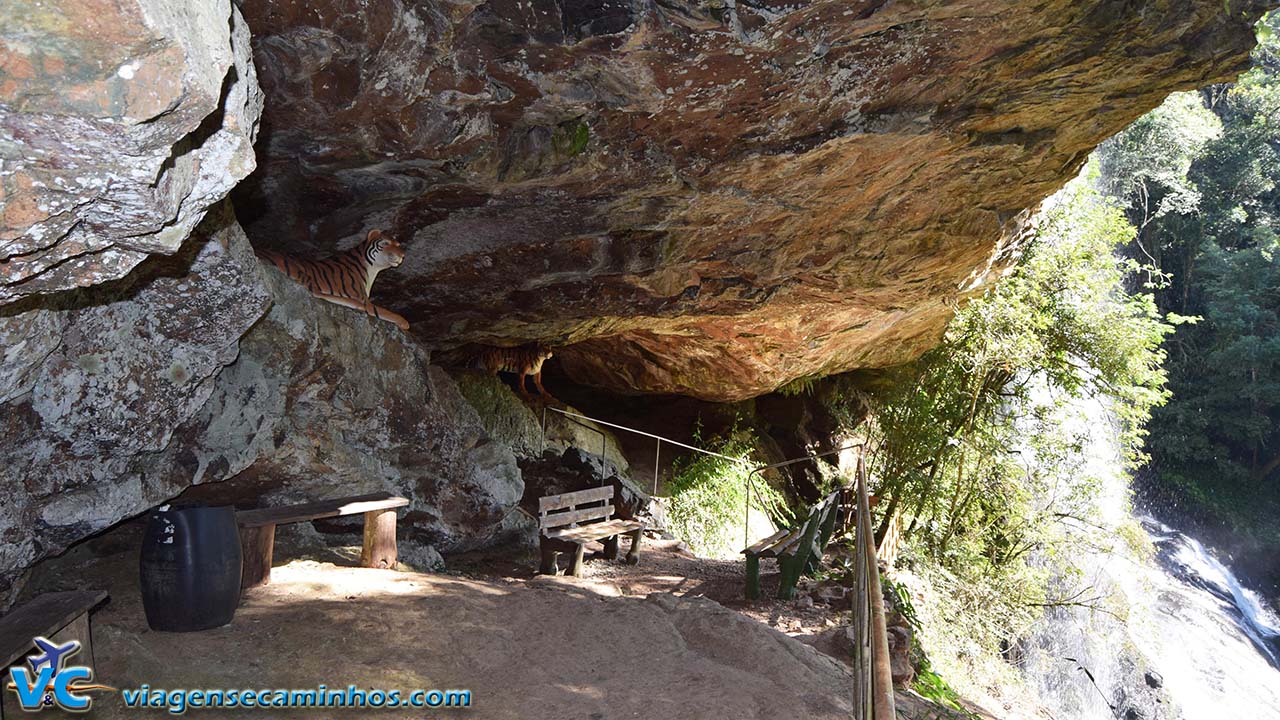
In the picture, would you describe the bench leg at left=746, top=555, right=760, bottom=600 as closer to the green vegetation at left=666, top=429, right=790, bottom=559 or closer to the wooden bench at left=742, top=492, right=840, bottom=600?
the wooden bench at left=742, top=492, right=840, bottom=600

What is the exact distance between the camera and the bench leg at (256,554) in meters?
4.58

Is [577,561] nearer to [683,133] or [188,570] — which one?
[188,570]

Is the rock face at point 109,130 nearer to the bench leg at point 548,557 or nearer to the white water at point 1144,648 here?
the bench leg at point 548,557

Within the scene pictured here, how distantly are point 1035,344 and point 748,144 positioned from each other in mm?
6877

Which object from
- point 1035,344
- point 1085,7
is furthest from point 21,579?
point 1035,344

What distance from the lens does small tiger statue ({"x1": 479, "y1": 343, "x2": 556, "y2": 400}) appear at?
34.1 feet

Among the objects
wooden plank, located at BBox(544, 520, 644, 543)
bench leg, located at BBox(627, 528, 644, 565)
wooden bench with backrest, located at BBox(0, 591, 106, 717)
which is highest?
wooden bench with backrest, located at BBox(0, 591, 106, 717)

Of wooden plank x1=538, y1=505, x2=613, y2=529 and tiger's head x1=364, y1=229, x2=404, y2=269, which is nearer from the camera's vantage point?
tiger's head x1=364, y1=229, x2=404, y2=269

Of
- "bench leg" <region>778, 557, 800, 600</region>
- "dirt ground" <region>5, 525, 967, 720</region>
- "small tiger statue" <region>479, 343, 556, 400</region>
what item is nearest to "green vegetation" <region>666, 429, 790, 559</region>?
"small tiger statue" <region>479, 343, 556, 400</region>

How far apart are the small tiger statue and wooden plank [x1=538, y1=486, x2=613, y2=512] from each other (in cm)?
334

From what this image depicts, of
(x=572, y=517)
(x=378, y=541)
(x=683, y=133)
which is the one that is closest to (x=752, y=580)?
(x=572, y=517)

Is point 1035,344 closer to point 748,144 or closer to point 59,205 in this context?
point 748,144

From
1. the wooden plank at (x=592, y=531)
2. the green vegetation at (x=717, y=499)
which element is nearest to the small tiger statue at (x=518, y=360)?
the green vegetation at (x=717, y=499)

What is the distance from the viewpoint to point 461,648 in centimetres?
415
